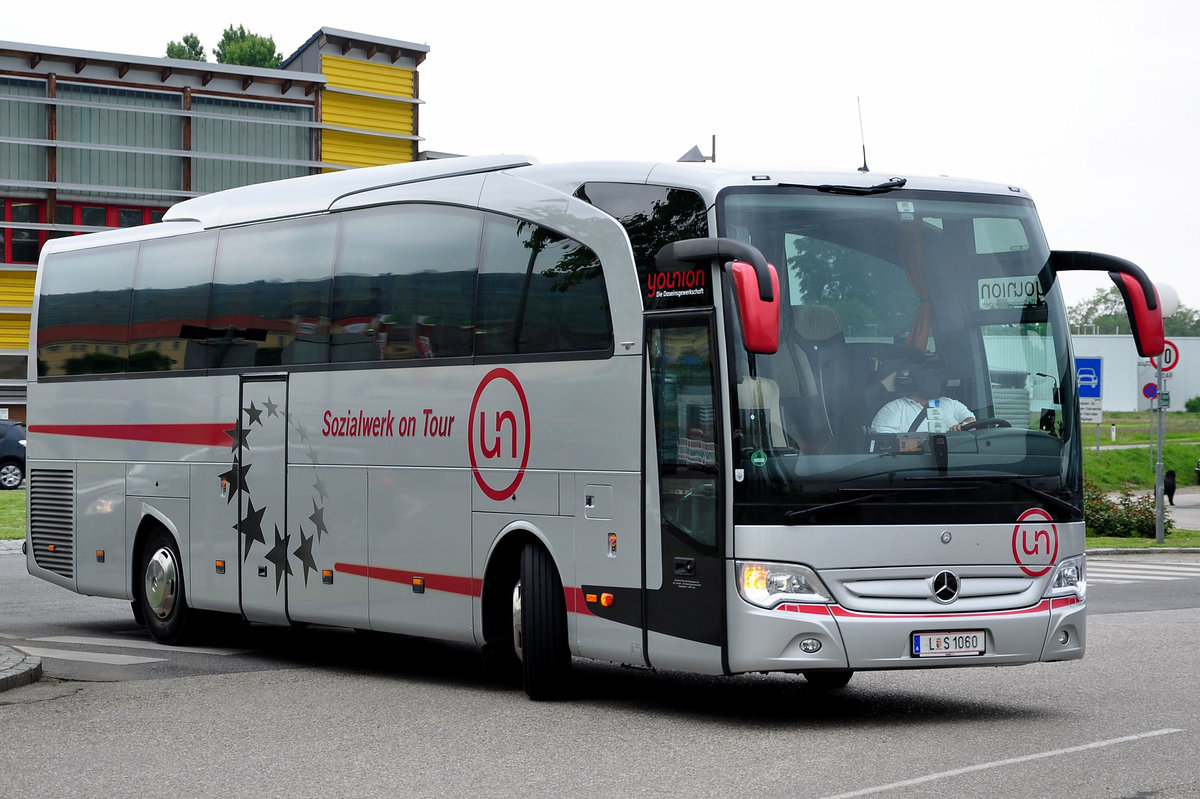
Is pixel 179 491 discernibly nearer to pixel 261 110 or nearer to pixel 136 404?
pixel 136 404

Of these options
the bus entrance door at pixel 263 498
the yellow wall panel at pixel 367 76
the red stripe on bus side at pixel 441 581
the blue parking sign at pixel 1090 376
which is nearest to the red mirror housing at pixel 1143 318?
the red stripe on bus side at pixel 441 581

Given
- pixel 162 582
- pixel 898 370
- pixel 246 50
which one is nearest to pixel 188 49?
pixel 246 50

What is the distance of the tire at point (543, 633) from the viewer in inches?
436

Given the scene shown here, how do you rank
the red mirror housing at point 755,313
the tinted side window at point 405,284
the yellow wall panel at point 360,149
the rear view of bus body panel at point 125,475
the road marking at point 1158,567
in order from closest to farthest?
the red mirror housing at point 755,313 → the tinted side window at point 405,284 → the rear view of bus body panel at point 125,475 → the road marking at point 1158,567 → the yellow wall panel at point 360,149

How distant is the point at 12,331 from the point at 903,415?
114 feet

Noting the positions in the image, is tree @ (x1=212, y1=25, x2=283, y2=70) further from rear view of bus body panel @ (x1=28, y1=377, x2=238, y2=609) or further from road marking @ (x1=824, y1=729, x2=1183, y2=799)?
road marking @ (x1=824, y1=729, x2=1183, y2=799)

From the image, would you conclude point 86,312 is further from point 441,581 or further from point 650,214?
point 650,214

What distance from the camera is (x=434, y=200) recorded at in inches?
490

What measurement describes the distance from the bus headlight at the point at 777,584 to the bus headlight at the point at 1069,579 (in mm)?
1585

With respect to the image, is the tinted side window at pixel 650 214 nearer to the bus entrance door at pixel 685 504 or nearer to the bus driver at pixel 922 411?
the bus entrance door at pixel 685 504

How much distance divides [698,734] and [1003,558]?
2.12m

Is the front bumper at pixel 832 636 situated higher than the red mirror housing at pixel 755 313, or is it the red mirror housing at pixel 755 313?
the red mirror housing at pixel 755 313

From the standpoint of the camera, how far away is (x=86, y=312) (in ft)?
53.2

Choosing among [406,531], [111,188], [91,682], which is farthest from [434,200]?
[111,188]
